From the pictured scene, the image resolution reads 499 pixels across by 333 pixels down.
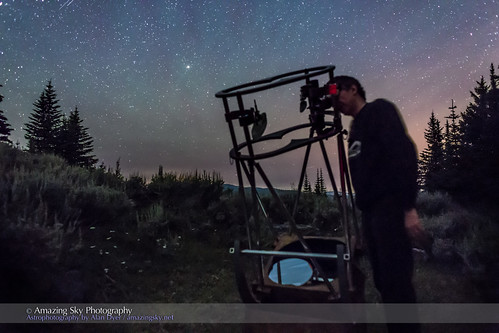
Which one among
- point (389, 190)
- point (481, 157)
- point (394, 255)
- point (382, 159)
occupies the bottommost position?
point (394, 255)

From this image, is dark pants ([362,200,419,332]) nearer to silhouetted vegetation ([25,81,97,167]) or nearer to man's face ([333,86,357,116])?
man's face ([333,86,357,116])

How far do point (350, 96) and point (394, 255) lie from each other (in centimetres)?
148

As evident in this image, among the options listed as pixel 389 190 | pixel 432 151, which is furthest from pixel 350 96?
pixel 432 151

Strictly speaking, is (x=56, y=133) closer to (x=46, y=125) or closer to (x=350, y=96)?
(x=46, y=125)

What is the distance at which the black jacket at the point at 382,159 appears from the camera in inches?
95.7

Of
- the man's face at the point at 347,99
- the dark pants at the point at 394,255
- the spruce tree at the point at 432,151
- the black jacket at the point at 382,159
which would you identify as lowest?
the dark pants at the point at 394,255

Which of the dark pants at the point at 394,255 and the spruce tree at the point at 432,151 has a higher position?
the spruce tree at the point at 432,151

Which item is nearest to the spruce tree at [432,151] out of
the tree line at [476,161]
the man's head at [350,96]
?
the tree line at [476,161]

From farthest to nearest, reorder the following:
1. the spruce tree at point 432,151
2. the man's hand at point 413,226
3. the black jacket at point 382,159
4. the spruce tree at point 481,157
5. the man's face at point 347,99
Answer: the spruce tree at point 432,151
the spruce tree at point 481,157
the man's face at point 347,99
the black jacket at point 382,159
the man's hand at point 413,226

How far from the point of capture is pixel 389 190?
97.1 inches

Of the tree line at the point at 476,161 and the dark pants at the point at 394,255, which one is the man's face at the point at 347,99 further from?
the tree line at the point at 476,161

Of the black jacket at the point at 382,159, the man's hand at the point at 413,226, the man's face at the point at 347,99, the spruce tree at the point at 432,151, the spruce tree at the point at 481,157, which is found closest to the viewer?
the man's hand at the point at 413,226

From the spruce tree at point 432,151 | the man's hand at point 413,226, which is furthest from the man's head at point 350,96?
the spruce tree at point 432,151

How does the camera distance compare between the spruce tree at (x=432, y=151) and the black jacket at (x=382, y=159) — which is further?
the spruce tree at (x=432, y=151)
